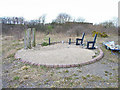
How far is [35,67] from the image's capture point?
3338 mm

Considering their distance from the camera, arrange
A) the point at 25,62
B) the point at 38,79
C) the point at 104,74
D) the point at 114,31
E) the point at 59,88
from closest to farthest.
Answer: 1. the point at 59,88
2. the point at 38,79
3. the point at 104,74
4. the point at 25,62
5. the point at 114,31

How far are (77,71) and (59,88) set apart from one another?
3.05 feet

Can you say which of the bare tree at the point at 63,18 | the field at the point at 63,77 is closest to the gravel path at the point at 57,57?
the field at the point at 63,77

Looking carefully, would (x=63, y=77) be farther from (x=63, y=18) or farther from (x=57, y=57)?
(x=63, y=18)

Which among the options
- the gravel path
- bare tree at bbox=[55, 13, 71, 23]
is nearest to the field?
the gravel path

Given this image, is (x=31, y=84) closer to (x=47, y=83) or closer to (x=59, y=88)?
(x=47, y=83)

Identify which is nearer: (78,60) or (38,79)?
(38,79)

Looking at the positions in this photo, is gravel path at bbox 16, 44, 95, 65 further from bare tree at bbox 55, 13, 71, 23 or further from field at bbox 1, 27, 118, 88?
bare tree at bbox 55, 13, 71, 23

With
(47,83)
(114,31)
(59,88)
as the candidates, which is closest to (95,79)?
(59,88)

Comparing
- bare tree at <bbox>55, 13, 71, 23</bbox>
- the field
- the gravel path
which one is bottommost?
the field

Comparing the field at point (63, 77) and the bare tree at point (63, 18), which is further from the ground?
Result: the bare tree at point (63, 18)

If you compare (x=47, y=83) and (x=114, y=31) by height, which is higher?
(x=114, y=31)

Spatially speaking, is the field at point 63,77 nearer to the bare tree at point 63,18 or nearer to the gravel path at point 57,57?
the gravel path at point 57,57

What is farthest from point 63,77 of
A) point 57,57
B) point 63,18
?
point 63,18
